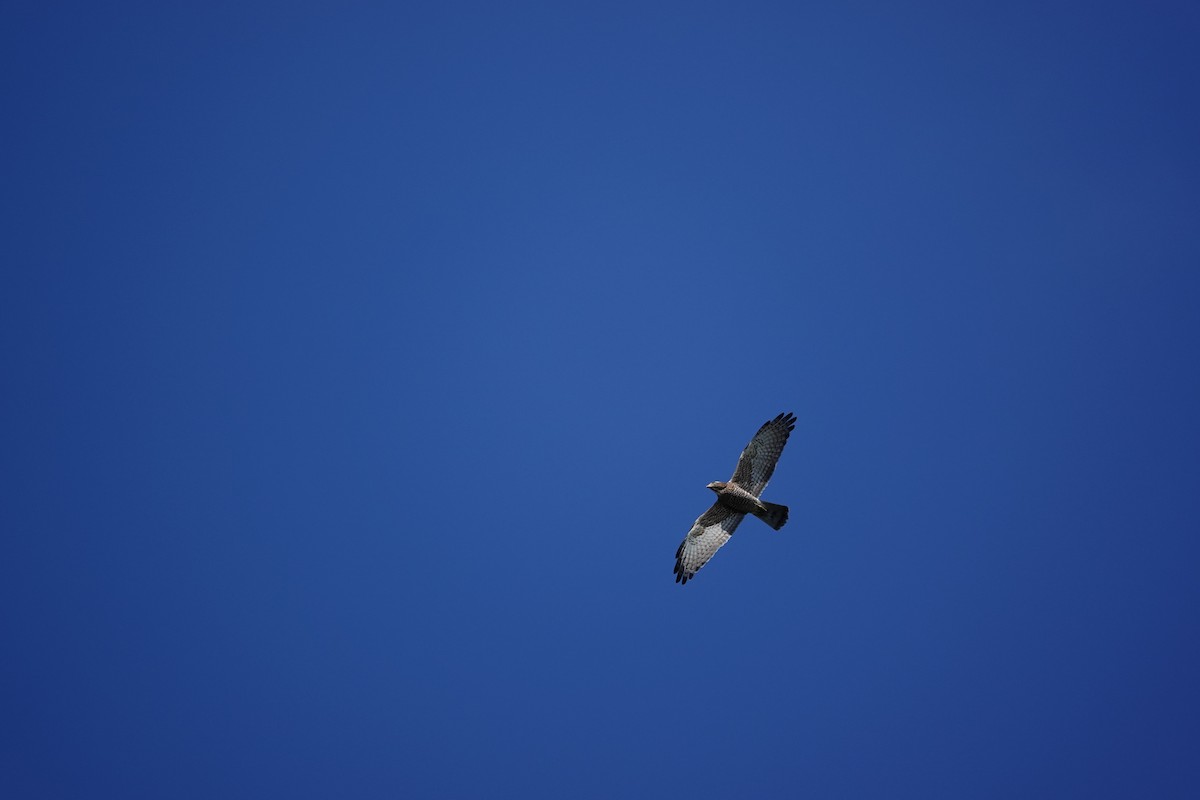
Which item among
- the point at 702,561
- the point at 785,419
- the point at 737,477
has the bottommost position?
the point at 702,561

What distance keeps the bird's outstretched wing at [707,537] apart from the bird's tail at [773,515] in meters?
0.45

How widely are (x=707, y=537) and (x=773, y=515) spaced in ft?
4.88

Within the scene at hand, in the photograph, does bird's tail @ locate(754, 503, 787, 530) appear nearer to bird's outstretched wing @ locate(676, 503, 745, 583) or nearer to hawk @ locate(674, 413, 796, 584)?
hawk @ locate(674, 413, 796, 584)

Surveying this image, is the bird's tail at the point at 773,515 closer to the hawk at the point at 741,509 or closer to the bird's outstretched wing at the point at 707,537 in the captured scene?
the hawk at the point at 741,509

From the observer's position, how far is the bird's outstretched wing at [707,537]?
1500cm

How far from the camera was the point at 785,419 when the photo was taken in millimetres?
15055

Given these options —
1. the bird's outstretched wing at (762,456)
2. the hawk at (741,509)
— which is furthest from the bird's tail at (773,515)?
the bird's outstretched wing at (762,456)

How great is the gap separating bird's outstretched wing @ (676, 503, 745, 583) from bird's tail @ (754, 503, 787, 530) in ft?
1.47

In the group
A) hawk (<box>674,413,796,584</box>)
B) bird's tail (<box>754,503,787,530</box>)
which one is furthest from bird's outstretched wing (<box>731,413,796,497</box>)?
bird's tail (<box>754,503,787,530</box>)

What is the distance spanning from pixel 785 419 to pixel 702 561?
139 inches

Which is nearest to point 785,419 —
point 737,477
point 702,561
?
point 737,477

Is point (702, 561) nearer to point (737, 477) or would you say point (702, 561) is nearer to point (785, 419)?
point (737, 477)

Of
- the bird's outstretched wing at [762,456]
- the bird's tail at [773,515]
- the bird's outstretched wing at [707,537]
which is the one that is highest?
the bird's outstretched wing at [762,456]

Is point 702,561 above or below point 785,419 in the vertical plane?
below
